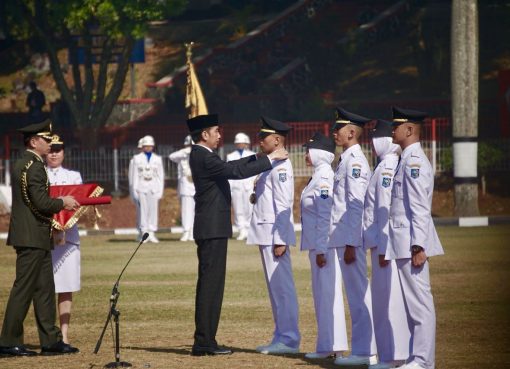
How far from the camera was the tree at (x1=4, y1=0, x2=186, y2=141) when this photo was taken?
43000 mm

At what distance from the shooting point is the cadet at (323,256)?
1473 cm

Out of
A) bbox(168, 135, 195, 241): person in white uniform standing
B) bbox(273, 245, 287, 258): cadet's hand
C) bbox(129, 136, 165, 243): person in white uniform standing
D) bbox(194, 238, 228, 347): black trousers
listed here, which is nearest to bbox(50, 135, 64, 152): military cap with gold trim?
bbox(194, 238, 228, 347): black trousers

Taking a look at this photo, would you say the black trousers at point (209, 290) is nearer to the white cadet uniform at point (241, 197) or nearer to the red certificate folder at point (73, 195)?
the red certificate folder at point (73, 195)

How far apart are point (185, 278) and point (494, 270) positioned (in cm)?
465

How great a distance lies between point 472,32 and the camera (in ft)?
120

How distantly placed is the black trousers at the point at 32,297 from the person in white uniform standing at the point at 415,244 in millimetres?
3731

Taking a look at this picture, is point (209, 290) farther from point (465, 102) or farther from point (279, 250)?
point (465, 102)

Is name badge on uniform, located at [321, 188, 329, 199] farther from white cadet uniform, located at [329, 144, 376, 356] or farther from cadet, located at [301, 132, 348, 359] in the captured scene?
white cadet uniform, located at [329, 144, 376, 356]

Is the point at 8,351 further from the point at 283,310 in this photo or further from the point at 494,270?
the point at 494,270

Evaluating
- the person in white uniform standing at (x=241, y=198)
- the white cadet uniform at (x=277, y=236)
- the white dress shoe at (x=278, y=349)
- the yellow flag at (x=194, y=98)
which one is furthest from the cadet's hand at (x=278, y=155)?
the yellow flag at (x=194, y=98)

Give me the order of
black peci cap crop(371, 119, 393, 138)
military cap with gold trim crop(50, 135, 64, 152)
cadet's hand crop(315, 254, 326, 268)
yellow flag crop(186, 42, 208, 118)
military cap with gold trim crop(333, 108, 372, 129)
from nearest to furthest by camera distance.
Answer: black peci cap crop(371, 119, 393, 138)
military cap with gold trim crop(333, 108, 372, 129)
cadet's hand crop(315, 254, 326, 268)
military cap with gold trim crop(50, 135, 64, 152)
yellow flag crop(186, 42, 208, 118)

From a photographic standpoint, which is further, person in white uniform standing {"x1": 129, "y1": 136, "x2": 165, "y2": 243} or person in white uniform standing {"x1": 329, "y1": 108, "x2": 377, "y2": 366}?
person in white uniform standing {"x1": 129, "y1": 136, "x2": 165, "y2": 243}

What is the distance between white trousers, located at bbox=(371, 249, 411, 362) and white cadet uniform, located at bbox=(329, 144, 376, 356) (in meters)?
0.40

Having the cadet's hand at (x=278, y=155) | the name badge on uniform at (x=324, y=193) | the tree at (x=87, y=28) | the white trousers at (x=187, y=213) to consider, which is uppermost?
the tree at (x=87, y=28)
